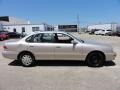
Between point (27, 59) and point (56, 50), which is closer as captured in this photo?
point (56, 50)

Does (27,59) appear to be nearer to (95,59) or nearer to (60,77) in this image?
(60,77)

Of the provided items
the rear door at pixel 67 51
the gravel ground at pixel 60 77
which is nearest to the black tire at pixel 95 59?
the gravel ground at pixel 60 77

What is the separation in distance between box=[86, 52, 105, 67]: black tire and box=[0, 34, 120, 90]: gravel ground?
0.25m

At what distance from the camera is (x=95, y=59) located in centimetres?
930

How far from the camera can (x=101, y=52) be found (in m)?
9.24

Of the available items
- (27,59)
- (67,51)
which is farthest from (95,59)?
(27,59)

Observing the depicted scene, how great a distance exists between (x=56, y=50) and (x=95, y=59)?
1641mm

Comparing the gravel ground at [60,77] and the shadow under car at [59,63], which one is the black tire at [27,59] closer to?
the gravel ground at [60,77]

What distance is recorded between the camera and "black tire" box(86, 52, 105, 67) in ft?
30.3

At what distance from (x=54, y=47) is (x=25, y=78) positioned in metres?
2.26

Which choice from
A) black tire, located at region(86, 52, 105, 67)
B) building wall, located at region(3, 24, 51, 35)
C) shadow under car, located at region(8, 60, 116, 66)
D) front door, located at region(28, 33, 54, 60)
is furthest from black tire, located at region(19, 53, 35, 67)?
building wall, located at region(3, 24, 51, 35)

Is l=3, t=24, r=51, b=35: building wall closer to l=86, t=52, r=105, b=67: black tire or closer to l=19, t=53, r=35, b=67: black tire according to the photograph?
l=19, t=53, r=35, b=67: black tire

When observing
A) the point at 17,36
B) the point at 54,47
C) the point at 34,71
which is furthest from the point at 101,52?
the point at 17,36

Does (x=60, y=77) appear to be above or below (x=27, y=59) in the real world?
below
